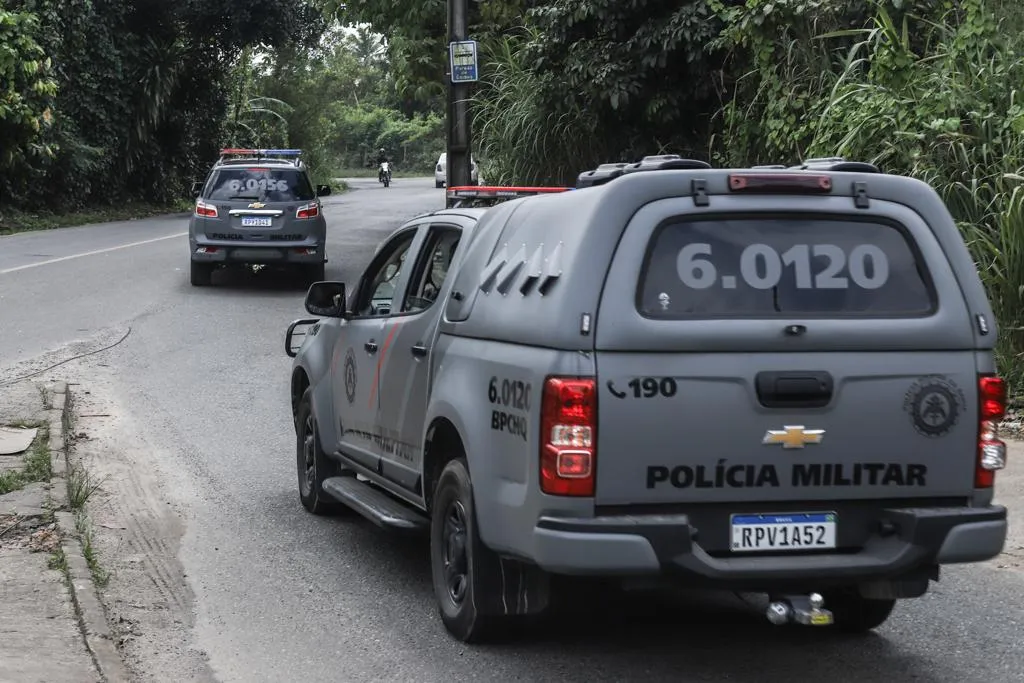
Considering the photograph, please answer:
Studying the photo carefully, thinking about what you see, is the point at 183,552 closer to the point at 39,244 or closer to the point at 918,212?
the point at 918,212

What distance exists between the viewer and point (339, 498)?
732cm

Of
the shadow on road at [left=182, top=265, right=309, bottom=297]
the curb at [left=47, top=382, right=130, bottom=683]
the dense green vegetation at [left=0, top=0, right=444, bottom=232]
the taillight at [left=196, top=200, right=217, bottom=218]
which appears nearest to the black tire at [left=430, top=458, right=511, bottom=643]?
the curb at [left=47, top=382, right=130, bottom=683]

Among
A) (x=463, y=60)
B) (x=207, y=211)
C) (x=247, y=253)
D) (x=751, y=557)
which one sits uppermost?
(x=463, y=60)

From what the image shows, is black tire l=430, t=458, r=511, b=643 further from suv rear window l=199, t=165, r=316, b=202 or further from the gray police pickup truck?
suv rear window l=199, t=165, r=316, b=202

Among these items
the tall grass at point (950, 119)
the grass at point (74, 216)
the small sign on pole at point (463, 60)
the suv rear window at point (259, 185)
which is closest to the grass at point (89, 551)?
the tall grass at point (950, 119)

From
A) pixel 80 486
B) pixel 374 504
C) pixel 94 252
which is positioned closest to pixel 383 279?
pixel 374 504

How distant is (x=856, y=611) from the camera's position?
6.02m

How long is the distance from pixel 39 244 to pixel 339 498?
68.4 ft

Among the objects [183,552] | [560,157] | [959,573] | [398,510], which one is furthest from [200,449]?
[560,157]

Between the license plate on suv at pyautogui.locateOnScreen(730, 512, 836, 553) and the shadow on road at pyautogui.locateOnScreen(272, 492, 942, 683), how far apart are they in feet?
2.02

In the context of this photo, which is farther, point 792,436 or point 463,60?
point 463,60

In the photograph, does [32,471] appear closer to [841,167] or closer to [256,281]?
[841,167]

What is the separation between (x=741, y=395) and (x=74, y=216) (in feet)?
108

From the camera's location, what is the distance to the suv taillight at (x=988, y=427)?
205 inches
